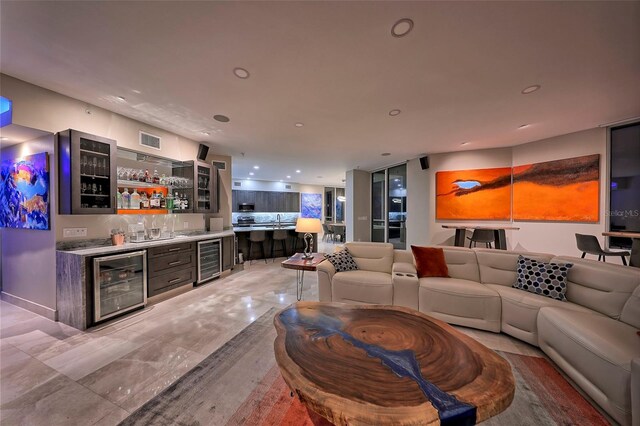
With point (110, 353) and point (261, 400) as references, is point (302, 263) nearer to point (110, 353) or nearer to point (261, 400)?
point (261, 400)

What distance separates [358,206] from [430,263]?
509 cm

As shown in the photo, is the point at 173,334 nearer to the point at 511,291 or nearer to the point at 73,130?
the point at 73,130

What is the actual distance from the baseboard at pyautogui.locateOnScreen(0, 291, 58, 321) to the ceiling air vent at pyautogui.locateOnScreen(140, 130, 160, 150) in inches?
104

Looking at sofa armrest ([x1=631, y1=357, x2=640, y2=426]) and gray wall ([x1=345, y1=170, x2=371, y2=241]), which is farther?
gray wall ([x1=345, y1=170, x2=371, y2=241])

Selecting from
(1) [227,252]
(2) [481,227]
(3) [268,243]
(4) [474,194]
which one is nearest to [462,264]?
(2) [481,227]

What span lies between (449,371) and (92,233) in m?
4.44

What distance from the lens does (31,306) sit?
313cm

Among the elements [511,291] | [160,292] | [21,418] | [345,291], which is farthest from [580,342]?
[160,292]

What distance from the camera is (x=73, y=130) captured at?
2721mm

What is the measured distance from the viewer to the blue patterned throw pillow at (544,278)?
8.02 feet

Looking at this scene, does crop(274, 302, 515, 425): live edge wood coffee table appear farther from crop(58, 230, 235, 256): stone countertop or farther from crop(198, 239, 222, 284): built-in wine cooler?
crop(198, 239, 222, 284): built-in wine cooler

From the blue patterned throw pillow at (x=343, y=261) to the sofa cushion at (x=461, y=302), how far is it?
3.26 feet

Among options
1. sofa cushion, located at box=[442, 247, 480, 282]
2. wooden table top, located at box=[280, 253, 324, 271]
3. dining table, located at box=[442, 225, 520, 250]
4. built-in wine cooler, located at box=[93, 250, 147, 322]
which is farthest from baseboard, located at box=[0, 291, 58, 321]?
dining table, located at box=[442, 225, 520, 250]

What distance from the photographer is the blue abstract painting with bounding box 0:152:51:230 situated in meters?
2.85
